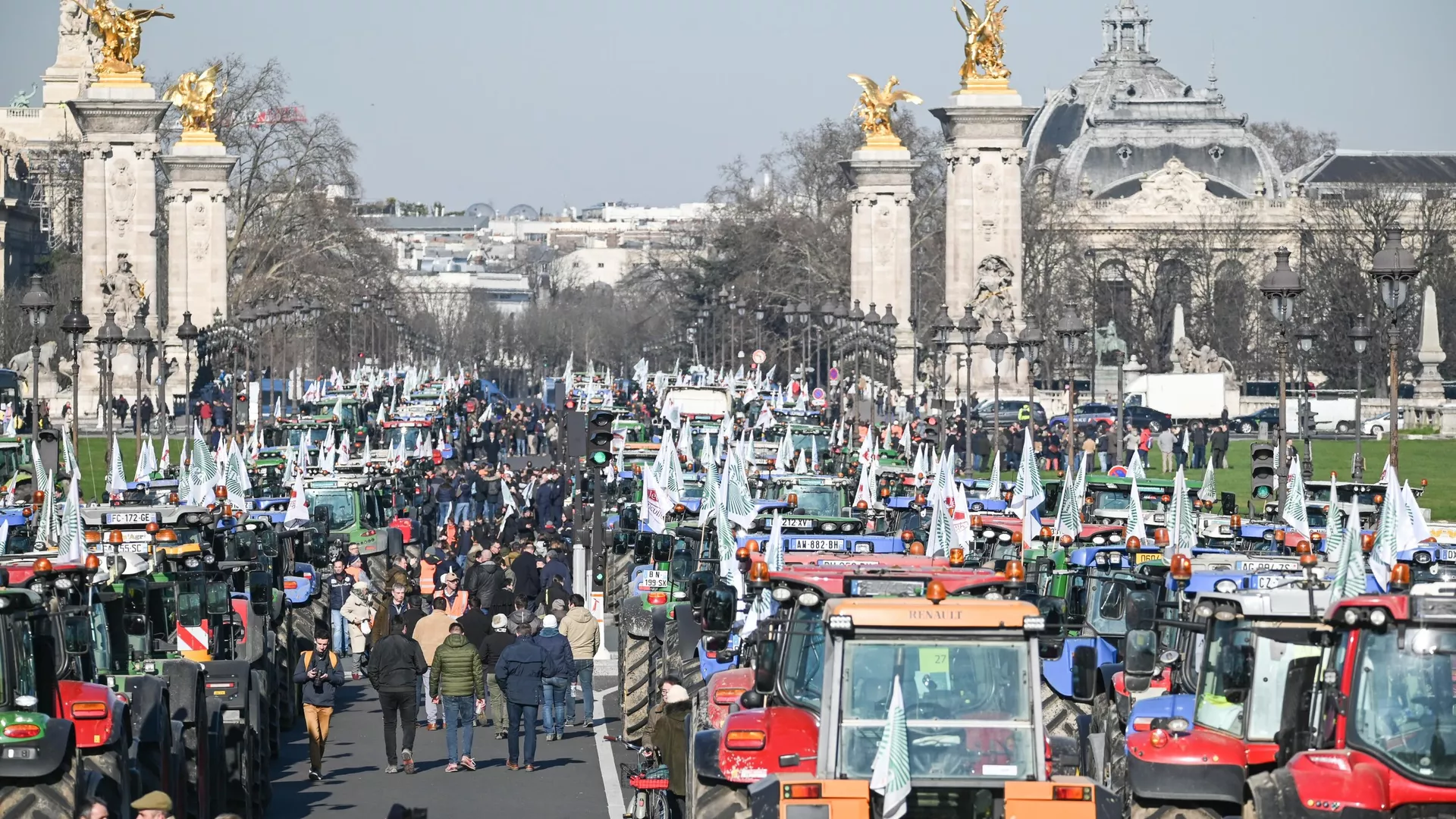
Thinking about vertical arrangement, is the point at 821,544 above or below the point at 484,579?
above

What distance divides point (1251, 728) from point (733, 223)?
10019cm

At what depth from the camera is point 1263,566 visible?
16.8 metres

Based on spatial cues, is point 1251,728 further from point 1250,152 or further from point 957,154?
point 1250,152

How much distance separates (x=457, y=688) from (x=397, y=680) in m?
0.45

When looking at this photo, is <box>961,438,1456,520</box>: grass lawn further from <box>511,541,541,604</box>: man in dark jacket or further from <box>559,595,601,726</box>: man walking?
<box>559,595,601,726</box>: man walking

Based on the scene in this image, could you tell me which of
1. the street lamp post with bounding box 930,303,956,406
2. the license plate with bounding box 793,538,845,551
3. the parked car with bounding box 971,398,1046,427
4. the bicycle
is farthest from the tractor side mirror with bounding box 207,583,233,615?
the parked car with bounding box 971,398,1046,427

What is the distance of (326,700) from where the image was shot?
1983cm

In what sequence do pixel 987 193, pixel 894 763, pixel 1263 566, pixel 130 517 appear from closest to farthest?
pixel 894 763 → pixel 1263 566 → pixel 130 517 → pixel 987 193

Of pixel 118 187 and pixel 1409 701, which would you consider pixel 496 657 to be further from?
pixel 118 187

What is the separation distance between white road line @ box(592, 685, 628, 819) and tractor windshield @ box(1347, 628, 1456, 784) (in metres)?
7.01

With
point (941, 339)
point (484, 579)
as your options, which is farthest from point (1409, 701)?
point (941, 339)

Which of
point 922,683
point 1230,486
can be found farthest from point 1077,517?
point 1230,486

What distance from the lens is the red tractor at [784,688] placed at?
12.4 m

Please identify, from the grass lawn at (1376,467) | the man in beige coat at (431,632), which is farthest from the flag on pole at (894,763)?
the grass lawn at (1376,467)
